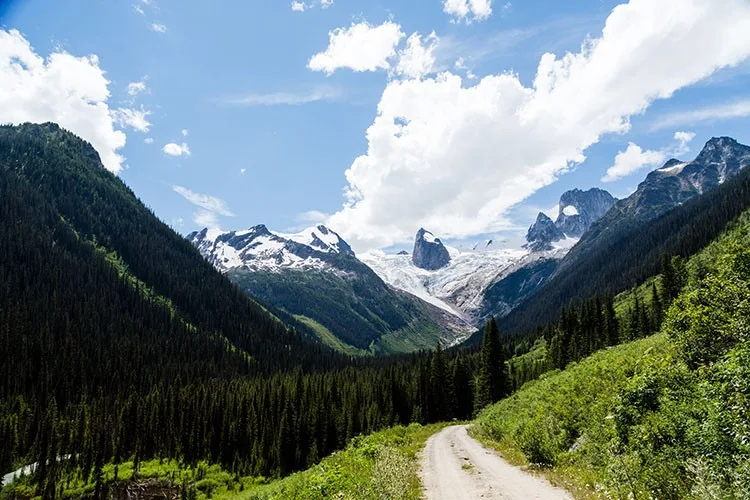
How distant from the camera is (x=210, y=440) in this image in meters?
106

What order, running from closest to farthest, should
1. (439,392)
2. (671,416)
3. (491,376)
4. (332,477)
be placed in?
(671,416)
(332,477)
(491,376)
(439,392)

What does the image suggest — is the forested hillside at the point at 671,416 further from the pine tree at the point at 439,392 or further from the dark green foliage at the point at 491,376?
the pine tree at the point at 439,392

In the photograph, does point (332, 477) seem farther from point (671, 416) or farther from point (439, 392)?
point (439, 392)

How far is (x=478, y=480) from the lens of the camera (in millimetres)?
20312

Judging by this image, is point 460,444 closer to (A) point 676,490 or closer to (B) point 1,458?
(A) point 676,490

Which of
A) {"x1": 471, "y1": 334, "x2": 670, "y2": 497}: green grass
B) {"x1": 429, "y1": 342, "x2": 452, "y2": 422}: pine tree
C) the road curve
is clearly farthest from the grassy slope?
{"x1": 429, "y1": 342, "x2": 452, "y2": 422}: pine tree

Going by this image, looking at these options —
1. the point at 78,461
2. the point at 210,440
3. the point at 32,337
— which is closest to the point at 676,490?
the point at 210,440

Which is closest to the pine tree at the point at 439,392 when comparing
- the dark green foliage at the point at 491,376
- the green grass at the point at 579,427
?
the dark green foliage at the point at 491,376

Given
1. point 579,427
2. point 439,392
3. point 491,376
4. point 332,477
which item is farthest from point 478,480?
point 439,392

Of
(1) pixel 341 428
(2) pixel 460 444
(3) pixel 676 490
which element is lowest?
(1) pixel 341 428

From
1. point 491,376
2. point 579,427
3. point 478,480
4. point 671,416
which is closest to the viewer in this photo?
point 671,416

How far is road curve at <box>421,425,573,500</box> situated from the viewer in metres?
17.0

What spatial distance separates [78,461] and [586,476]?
126m

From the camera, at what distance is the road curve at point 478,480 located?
671 inches
